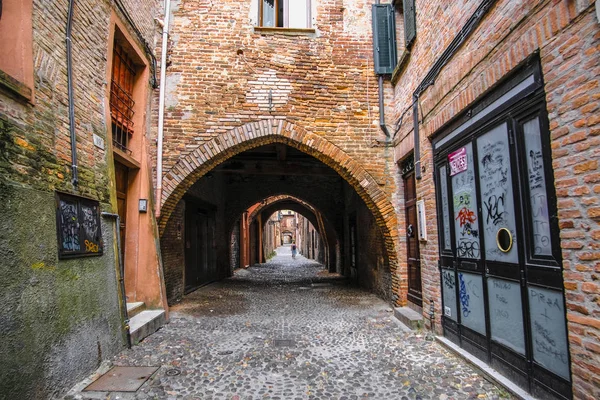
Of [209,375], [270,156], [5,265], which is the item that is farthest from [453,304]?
[270,156]

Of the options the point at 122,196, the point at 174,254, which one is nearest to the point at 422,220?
the point at 122,196

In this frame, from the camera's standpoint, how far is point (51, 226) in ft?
10.1

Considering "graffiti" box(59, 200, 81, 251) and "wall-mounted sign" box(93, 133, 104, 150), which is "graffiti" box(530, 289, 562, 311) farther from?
"wall-mounted sign" box(93, 133, 104, 150)

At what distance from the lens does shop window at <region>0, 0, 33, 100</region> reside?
2.95 m

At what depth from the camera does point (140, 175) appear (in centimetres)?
584

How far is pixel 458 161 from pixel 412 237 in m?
2.15

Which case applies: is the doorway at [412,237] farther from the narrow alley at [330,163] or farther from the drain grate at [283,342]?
the drain grate at [283,342]

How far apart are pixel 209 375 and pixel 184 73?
4.99 metres

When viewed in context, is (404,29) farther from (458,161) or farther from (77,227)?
(77,227)

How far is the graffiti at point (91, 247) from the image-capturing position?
360 cm

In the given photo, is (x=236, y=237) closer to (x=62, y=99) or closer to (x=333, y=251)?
(x=333, y=251)

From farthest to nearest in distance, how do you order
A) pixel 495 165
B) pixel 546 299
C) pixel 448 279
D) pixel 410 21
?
1. pixel 410 21
2. pixel 448 279
3. pixel 495 165
4. pixel 546 299

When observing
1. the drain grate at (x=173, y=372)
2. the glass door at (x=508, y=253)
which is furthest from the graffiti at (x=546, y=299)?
the drain grate at (x=173, y=372)

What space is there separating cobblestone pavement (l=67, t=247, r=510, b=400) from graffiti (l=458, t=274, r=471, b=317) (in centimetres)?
52
